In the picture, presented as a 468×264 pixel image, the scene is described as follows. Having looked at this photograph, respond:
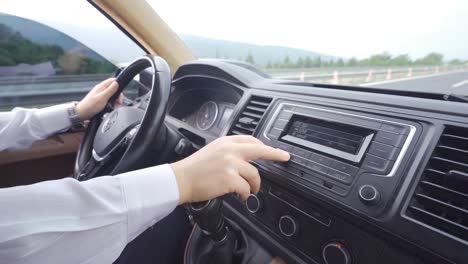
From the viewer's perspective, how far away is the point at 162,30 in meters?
1.78

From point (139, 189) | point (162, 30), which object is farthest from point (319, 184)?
point (162, 30)

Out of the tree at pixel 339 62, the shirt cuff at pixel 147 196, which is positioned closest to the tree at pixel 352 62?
the tree at pixel 339 62

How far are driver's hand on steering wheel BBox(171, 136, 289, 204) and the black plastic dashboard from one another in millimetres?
205

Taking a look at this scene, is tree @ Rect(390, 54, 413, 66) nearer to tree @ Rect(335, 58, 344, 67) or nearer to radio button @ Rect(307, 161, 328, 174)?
tree @ Rect(335, 58, 344, 67)

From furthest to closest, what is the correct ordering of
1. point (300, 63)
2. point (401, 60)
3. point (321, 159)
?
point (300, 63), point (401, 60), point (321, 159)

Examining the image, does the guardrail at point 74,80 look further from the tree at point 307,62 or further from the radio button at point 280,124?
the radio button at point 280,124

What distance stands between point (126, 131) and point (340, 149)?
765 mm

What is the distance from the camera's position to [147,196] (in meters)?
0.69

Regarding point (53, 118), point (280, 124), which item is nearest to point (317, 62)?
point (280, 124)

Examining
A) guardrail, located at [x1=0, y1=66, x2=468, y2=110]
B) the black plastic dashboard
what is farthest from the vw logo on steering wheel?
guardrail, located at [x1=0, y1=66, x2=468, y2=110]

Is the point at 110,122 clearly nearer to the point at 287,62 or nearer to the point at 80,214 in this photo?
the point at 80,214

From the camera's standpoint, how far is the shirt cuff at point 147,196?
683 mm

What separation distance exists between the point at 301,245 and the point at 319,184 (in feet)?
0.58

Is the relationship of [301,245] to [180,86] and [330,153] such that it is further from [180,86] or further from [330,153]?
[180,86]
